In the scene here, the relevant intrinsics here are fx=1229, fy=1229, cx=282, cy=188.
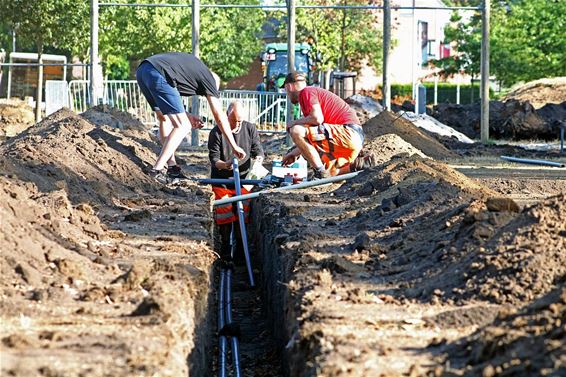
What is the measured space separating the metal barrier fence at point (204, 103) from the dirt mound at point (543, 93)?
33.6 feet

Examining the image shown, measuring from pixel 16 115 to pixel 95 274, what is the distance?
2683 cm

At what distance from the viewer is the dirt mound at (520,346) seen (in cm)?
524

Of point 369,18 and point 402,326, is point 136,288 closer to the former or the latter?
point 402,326

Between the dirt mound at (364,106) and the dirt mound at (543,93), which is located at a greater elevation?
the dirt mound at (543,93)

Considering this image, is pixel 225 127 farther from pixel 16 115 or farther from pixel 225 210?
pixel 16 115

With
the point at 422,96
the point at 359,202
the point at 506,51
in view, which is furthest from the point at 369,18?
the point at 359,202

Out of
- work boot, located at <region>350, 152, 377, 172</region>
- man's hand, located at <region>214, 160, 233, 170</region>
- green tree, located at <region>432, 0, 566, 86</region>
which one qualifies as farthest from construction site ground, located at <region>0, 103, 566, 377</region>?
green tree, located at <region>432, 0, 566, 86</region>

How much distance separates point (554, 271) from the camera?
7.17m

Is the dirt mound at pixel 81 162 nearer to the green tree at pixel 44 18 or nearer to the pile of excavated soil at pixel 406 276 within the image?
the pile of excavated soil at pixel 406 276

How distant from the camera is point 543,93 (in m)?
38.5

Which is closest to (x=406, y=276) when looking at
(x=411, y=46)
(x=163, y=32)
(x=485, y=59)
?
(x=485, y=59)

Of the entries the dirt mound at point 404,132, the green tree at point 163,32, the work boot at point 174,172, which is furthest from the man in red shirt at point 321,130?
the green tree at point 163,32

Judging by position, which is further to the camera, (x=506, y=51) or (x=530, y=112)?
(x=506, y=51)

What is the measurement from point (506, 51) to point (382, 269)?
42.5 meters
